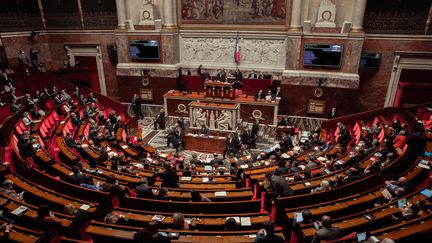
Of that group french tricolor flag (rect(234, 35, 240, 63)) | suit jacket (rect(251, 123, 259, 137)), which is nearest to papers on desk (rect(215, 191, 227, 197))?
suit jacket (rect(251, 123, 259, 137))

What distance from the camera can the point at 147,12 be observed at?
1652 cm

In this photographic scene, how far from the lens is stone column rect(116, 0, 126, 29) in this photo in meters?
16.8

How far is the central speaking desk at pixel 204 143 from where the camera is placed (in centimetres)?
1270

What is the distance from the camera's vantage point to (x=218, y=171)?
9047 mm

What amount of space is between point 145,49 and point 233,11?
18.6ft

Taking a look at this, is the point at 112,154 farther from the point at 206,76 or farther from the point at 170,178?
the point at 206,76

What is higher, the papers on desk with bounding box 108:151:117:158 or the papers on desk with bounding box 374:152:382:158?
the papers on desk with bounding box 374:152:382:158

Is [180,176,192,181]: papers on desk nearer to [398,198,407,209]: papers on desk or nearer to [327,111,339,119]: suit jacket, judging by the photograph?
[398,198,407,209]: papers on desk

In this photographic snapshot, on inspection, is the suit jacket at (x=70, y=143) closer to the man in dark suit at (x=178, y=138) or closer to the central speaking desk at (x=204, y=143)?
the man in dark suit at (x=178, y=138)

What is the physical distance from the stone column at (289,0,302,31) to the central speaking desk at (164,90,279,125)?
413 centimetres

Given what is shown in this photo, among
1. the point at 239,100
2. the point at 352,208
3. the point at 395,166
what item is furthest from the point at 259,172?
the point at 239,100

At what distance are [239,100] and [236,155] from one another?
12.1 ft

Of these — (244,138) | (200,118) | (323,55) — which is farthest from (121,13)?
(323,55)

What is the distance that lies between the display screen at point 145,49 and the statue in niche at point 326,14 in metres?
9.15
